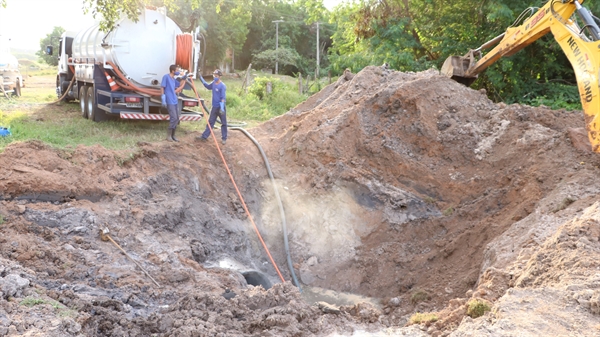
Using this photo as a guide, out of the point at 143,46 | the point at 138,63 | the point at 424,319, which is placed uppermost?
the point at 143,46

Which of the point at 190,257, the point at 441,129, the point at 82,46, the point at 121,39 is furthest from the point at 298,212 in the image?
the point at 82,46

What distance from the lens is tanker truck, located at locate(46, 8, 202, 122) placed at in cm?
1143

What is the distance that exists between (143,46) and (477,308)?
374 inches

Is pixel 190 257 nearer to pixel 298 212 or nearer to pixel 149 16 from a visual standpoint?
pixel 298 212

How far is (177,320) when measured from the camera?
505cm

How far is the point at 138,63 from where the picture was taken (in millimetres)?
11625

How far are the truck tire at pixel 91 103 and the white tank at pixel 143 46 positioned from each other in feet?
3.36

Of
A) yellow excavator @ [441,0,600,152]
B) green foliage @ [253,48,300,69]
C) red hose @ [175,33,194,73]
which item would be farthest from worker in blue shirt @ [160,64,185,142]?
green foliage @ [253,48,300,69]

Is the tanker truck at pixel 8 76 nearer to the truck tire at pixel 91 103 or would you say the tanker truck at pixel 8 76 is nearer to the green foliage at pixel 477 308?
the truck tire at pixel 91 103

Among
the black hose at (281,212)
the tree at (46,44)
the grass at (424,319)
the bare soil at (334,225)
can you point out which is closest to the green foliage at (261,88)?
the bare soil at (334,225)

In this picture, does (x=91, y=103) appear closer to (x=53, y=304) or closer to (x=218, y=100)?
(x=218, y=100)

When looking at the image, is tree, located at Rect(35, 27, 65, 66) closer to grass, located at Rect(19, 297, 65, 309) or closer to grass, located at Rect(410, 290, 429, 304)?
grass, located at Rect(19, 297, 65, 309)

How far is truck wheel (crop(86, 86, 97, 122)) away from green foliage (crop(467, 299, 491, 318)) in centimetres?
1031

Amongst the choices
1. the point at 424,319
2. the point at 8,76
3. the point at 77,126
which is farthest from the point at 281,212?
the point at 8,76
